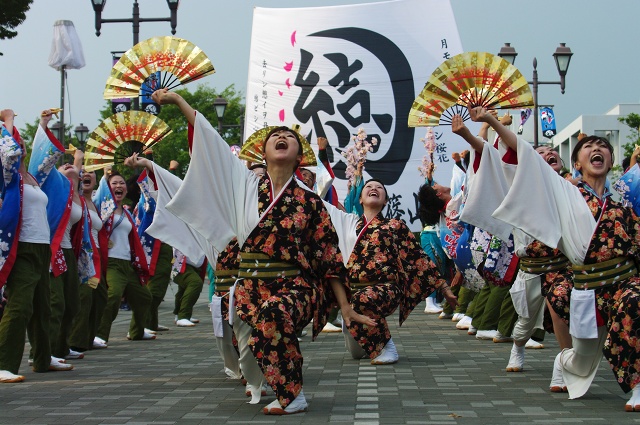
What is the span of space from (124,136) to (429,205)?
6.75 m

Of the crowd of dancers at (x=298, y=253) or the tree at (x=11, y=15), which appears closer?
the crowd of dancers at (x=298, y=253)

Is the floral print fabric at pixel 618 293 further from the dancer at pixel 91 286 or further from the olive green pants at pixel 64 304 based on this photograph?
the dancer at pixel 91 286

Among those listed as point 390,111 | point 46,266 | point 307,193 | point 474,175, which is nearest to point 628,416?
point 474,175

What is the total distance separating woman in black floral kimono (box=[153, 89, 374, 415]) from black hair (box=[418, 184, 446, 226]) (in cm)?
829

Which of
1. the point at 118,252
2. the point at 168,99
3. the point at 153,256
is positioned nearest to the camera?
the point at 168,99

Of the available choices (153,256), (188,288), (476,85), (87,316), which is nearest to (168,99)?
(476,85)

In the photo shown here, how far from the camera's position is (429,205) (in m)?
15.7

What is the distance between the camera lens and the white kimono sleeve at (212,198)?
7027 mm

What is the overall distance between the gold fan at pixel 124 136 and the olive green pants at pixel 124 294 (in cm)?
232

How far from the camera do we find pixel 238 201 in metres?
7.14

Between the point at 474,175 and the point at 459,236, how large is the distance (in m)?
6.81

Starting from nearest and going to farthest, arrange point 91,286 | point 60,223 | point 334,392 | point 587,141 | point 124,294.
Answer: point 587,141 < point 334,392 < point 60,223 < point 91,286 < point 124,294

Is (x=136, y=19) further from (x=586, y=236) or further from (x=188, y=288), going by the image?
(x=586, y=236)

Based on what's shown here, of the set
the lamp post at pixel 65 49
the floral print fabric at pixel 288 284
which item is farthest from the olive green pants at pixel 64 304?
the lamp post at pixel 65 49
